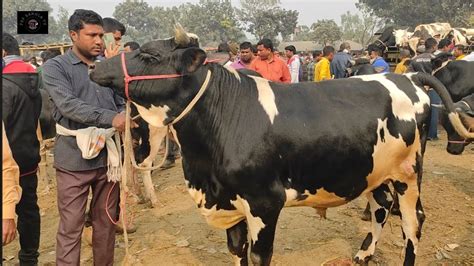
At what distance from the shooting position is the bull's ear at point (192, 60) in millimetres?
2951

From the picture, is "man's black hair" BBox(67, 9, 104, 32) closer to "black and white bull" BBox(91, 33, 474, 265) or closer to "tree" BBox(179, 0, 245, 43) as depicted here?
"black and white bull" BBox(91, 33, 474, 265)

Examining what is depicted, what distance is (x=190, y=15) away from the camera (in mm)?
78562

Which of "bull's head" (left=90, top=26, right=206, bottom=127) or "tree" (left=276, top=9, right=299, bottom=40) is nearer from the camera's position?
"bull's head" (left=90, top=26, right=206, bottom=127)

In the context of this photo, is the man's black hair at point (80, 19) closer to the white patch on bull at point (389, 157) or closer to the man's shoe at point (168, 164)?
the white patch on bull at point (389, 157)

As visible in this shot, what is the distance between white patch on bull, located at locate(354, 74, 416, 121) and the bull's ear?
156cm

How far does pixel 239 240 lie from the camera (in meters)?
3.65

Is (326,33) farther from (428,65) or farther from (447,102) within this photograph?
(447,102)

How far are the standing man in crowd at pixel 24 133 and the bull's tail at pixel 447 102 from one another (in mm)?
3469

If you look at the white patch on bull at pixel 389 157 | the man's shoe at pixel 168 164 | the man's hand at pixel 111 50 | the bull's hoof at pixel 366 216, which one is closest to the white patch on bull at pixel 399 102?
Result: the white patch on bull at pixel 389 157

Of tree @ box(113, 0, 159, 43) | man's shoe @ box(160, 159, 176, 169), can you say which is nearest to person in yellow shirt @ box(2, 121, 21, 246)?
man's shoe @ box(160, 159, 176, 169)

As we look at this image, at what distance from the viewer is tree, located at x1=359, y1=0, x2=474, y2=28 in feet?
152

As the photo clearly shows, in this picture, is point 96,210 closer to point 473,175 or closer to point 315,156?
point 315,156

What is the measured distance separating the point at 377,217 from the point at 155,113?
2439mm

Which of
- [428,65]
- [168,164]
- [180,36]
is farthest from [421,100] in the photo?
[428,65]
